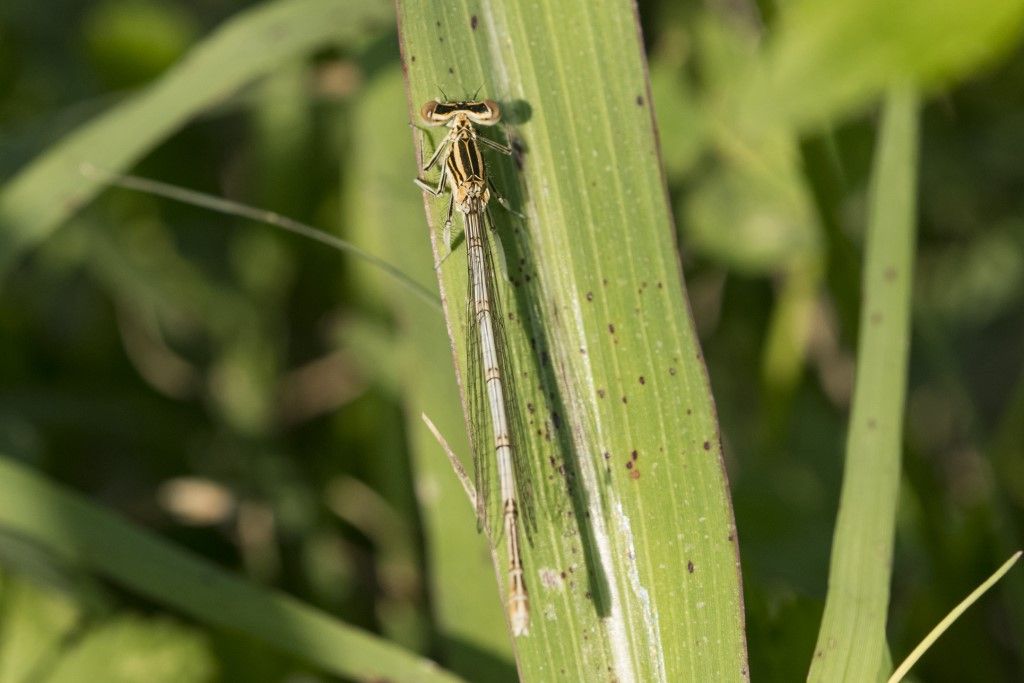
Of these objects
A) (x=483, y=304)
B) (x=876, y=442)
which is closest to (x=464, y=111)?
(x=483, y=304)

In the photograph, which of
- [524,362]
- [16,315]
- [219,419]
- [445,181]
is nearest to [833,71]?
[445,181]

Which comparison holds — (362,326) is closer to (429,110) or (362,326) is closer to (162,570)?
(162,570)

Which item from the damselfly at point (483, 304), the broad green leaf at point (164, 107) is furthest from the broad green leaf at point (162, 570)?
the broad green leaf at point (164, 107)

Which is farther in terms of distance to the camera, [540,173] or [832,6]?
[832,6]

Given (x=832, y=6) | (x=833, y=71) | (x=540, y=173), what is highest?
(x=832, y=6)

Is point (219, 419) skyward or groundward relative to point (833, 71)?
groundward

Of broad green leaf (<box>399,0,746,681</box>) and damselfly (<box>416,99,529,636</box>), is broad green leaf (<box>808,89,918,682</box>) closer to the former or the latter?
broad green leaf (<box>399,0,746,681</box>)

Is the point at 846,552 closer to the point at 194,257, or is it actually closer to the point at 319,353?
the point at 319,353
